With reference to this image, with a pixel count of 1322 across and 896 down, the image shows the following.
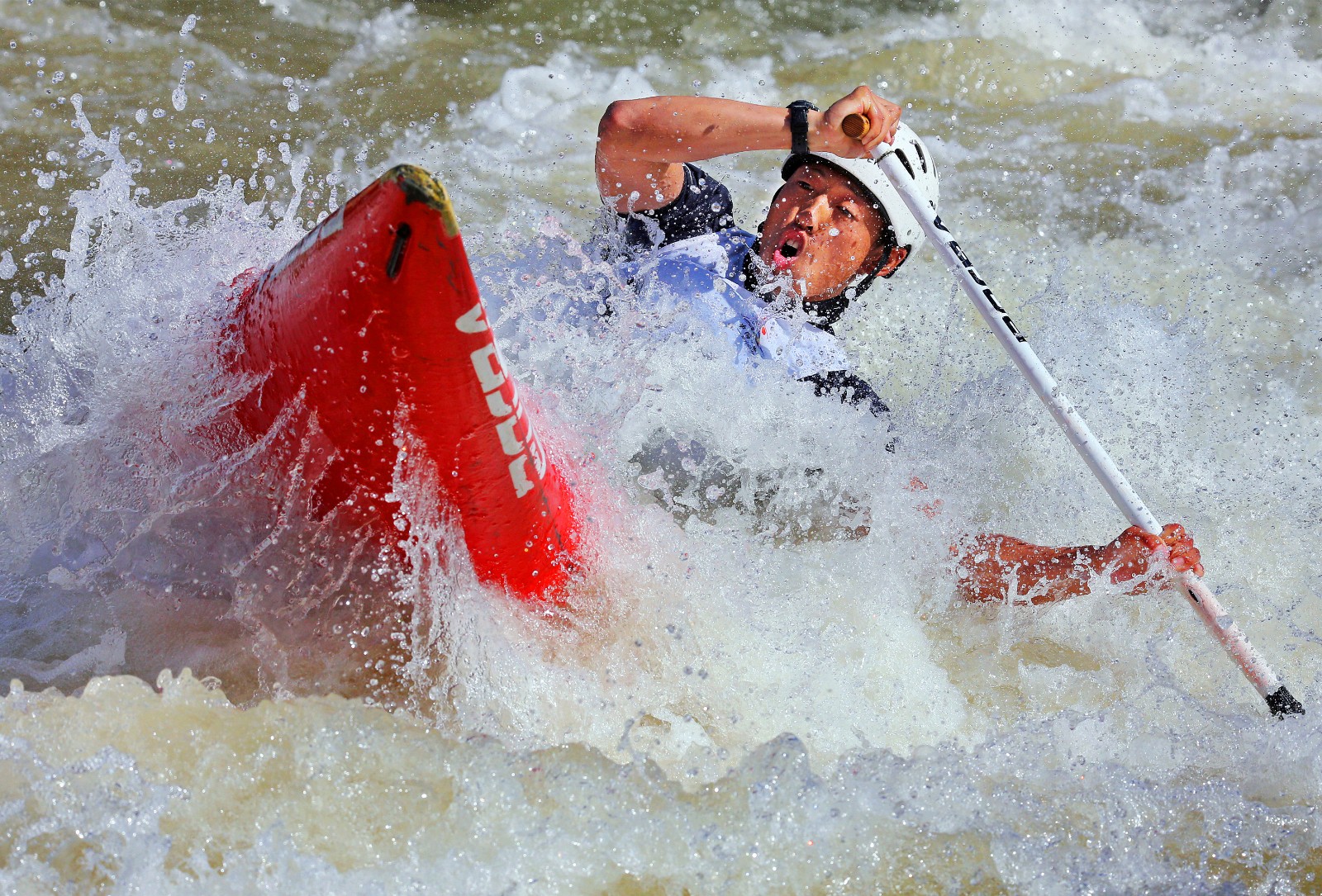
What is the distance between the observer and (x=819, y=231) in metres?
2.87

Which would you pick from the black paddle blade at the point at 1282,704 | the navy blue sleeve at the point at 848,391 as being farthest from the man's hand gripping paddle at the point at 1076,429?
the navy blue sleeve at the point at 848,391

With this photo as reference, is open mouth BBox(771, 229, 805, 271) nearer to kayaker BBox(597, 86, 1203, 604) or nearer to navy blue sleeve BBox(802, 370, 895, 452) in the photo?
kayaker BBox(597, 86, 1203, 604)

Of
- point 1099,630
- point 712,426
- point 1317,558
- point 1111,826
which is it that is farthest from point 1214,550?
point 712,426

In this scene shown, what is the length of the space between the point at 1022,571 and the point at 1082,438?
36 cm

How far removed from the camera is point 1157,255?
4.27 metres

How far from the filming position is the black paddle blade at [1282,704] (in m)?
2.40

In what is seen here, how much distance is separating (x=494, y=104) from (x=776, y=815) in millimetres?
3349

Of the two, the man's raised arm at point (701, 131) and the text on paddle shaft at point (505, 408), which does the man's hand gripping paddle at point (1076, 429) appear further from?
the text on paddle shaft at point (505, 408)

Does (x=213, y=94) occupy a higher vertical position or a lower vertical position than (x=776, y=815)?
higher

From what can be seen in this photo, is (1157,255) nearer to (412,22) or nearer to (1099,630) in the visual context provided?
(1099,630)

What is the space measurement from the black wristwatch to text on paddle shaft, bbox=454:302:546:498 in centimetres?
101

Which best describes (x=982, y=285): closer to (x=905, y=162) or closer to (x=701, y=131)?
(x=905, y=162)

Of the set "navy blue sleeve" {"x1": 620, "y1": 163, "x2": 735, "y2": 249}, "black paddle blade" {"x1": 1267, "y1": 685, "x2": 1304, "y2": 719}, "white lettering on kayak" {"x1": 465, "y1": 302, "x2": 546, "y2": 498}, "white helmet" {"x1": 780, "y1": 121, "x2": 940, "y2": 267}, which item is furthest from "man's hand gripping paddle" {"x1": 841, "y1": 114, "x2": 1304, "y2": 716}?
"white lettering on kayak" {"x1": 465, "y1": 302, "x2": 546, "y2": 498}

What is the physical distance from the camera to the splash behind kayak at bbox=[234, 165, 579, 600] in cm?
167
